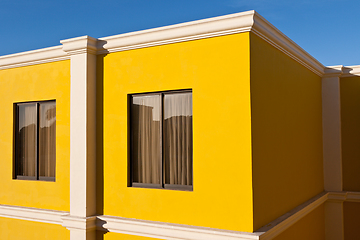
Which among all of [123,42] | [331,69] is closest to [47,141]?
[123,42]

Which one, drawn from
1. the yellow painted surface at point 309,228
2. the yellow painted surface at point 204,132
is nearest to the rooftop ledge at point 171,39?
the yellow painted surface at point 204,132

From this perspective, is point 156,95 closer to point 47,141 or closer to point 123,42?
point 123,42

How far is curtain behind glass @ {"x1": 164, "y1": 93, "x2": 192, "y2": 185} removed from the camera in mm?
5812

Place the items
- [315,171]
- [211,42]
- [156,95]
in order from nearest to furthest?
[211,42] → [156,95] → [315,171]

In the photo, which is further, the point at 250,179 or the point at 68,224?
the point at 68,224

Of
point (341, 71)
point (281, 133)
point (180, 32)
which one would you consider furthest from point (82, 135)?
point (341, 71)

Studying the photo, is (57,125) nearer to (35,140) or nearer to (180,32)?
(35,140)

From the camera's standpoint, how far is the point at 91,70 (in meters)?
6.64

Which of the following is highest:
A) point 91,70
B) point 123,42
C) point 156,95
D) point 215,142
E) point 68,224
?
point 123,42

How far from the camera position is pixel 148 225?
19.2ft

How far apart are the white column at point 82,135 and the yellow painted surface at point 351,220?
6.54 m

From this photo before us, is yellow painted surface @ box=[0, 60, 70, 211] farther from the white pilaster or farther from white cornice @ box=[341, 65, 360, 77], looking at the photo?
white cornice @ box=[341, 65, 360, 77]

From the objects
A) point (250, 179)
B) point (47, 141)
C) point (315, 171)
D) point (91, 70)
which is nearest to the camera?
point (250, 179)

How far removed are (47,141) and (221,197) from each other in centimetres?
398
